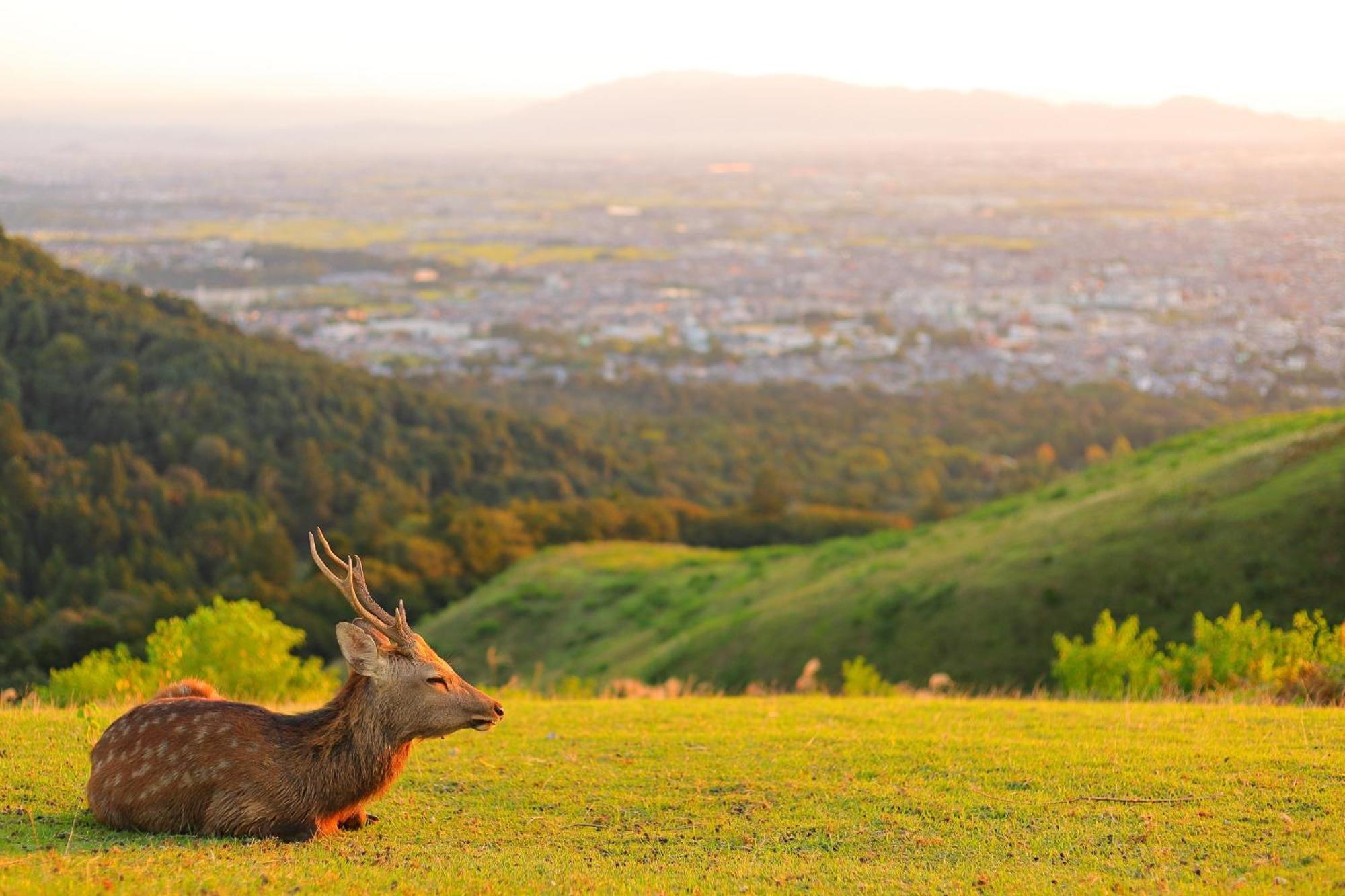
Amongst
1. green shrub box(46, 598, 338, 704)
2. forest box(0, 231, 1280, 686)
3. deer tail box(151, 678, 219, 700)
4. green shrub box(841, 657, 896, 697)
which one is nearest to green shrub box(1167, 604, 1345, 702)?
green shrub box(841, 657, 896, 697)

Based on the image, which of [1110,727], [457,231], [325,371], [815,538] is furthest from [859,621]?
[457,231]

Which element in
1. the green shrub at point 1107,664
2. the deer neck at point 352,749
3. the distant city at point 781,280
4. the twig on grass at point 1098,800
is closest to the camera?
the deer neck at point 352,749

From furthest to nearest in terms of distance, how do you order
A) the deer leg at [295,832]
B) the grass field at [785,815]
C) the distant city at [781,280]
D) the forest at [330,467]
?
the distant city at [781,280]
the forest at [330,467]
the deer leg at [295,832]
the grass field at [785,815]

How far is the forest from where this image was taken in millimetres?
44500

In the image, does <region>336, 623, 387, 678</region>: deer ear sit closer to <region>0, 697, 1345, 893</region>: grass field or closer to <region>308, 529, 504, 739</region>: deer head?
<region>308, 529, 504, 739</region>: deer head

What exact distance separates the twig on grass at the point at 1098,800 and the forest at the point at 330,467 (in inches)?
1076

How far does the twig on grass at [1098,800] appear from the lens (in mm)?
7320

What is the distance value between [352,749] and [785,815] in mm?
2692

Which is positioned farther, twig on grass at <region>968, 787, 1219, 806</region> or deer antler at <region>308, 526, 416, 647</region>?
twig on grass at <region>968, 787, 1219, 806</region>

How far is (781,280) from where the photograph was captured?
146000 mm

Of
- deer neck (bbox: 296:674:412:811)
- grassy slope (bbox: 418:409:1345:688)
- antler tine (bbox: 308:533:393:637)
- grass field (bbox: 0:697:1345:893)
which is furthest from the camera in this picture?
grassy slope (bbox: 418:409:1345:688)

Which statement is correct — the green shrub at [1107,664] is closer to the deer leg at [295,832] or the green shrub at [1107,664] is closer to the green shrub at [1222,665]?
the green shrub at [1222,665]

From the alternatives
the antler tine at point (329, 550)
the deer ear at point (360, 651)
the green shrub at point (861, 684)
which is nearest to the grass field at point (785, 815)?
the deer ear at point (360, 651)

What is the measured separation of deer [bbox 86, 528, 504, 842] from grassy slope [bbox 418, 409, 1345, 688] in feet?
52.6
